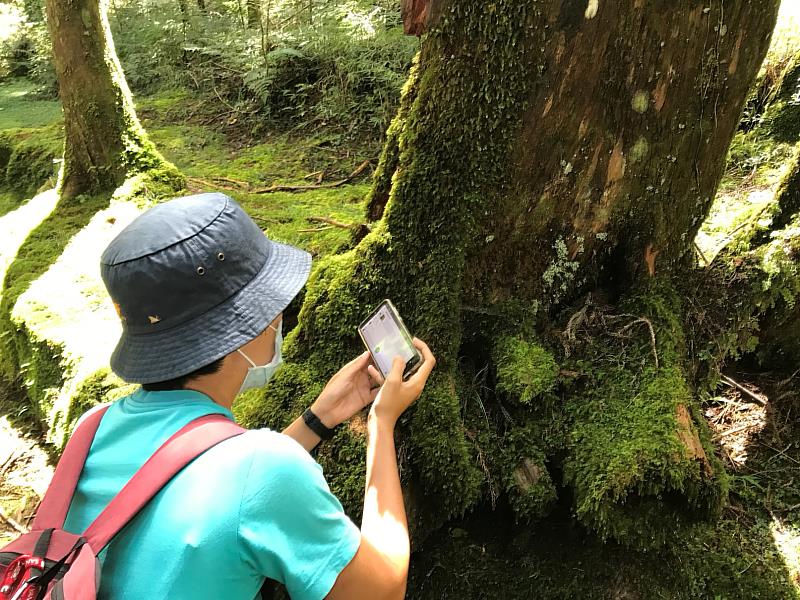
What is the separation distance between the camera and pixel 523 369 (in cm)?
287

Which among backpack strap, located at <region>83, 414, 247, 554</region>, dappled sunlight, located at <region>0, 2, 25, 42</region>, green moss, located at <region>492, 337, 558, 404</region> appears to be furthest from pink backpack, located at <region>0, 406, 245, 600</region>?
dappled sunlight, located at <region>0, 2, 25, 42</region>

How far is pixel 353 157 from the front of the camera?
372 inches

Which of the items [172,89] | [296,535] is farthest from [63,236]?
[172,89]

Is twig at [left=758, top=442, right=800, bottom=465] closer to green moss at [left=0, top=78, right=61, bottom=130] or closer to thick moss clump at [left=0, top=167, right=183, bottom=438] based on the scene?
thick moss clump at [left=0, top=167, right=183, bottom=438]

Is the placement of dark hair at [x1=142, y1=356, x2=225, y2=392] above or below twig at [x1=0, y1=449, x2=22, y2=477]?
above

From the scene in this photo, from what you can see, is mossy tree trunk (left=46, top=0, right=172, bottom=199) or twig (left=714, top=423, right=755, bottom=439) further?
mossy tree trunk (left=46, top=0, right=172, bottom=199)

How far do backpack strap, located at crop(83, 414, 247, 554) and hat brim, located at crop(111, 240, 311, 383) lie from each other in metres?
0.23

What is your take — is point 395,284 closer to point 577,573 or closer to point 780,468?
point 577,573

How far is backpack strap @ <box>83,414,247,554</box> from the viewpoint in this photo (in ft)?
4.46

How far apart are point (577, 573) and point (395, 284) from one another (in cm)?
177

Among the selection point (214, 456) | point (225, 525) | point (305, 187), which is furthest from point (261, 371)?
point (305, 187)

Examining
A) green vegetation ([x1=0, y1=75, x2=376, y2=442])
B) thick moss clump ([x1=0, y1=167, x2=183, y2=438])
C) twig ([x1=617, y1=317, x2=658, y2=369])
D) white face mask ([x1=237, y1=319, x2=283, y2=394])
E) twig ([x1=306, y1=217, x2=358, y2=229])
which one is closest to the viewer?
white face mask ([x1=237, y1=319, x2=283, y2=394])

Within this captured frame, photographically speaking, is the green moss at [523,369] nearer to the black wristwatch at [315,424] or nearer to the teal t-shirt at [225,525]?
the black wristwatch at [315,424]

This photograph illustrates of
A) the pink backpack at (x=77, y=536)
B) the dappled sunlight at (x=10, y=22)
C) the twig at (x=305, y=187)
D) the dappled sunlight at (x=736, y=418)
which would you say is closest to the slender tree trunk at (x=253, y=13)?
the twig at (x=305, y=187)
